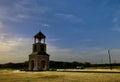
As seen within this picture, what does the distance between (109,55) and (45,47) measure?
29.3 metres

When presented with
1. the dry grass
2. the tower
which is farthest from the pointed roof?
the dry grass

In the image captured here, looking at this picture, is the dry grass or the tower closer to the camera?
the dry grass

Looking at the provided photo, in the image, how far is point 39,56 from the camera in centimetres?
5716

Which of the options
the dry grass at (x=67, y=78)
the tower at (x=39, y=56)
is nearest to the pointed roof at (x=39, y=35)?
the tower at (x=39, y=56)

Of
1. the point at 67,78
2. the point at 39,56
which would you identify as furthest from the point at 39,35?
the point at 67,78

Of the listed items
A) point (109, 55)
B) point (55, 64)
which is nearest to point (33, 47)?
point (109, 55)

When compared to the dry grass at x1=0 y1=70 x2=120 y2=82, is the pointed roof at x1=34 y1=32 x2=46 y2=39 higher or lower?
higher

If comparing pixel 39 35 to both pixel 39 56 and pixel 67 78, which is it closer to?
pixel 39 56

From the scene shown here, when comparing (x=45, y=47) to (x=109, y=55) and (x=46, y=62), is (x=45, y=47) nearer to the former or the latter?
(x=46, y=62)

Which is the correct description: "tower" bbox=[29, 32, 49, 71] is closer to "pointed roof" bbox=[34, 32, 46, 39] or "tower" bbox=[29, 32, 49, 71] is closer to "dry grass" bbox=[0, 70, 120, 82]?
"pointed roof" bbox=[34, 32, 46, 39]

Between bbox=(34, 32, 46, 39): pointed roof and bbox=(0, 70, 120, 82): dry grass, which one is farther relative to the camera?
bbox=(34, 32, 46, 39): pointed roof

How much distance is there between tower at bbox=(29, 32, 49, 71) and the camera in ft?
187

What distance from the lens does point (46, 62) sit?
5891 cm

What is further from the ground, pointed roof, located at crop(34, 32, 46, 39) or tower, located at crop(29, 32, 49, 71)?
pointed roof, located at crop(34, 32, 46, 39)
